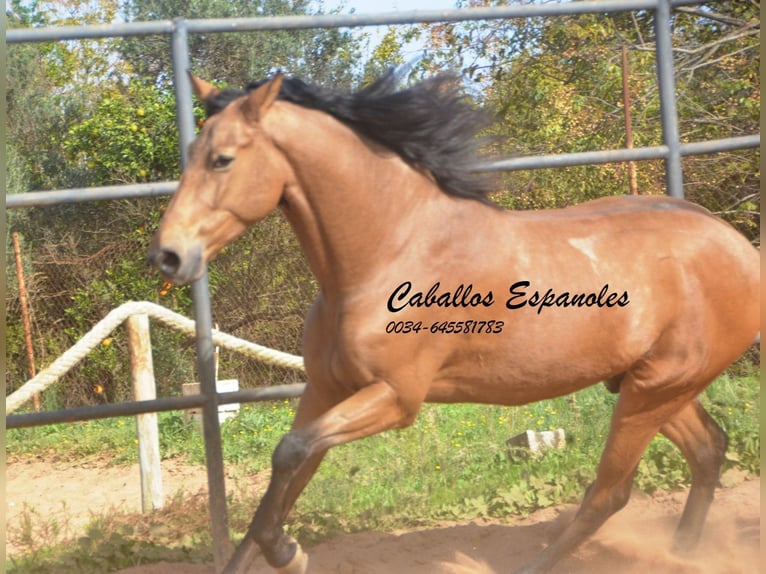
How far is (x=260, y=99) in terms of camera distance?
3078 millimetres

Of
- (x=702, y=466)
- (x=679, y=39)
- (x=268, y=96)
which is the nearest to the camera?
(x=268, y=96)

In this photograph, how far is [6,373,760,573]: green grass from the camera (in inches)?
170

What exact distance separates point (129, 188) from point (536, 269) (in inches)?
59.5

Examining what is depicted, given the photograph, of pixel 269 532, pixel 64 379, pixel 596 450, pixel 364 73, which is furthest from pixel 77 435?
pixel 269 532

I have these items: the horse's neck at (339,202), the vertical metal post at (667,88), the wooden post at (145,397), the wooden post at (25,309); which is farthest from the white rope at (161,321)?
the wooden post at (25,309)

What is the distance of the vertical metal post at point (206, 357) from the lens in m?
3.72

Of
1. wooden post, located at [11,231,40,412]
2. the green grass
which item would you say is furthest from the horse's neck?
wooden post, located at [11,231,40,412]

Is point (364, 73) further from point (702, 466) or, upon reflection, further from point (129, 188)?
point (702, 466)

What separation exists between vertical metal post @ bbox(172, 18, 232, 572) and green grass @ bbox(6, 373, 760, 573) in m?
0.42

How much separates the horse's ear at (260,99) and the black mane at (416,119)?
18 centimetres

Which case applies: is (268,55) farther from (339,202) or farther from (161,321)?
(339,202)

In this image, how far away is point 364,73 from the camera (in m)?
6.12

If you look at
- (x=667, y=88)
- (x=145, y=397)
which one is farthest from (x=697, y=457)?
(x=145, y=397)

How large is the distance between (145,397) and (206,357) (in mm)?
1334
